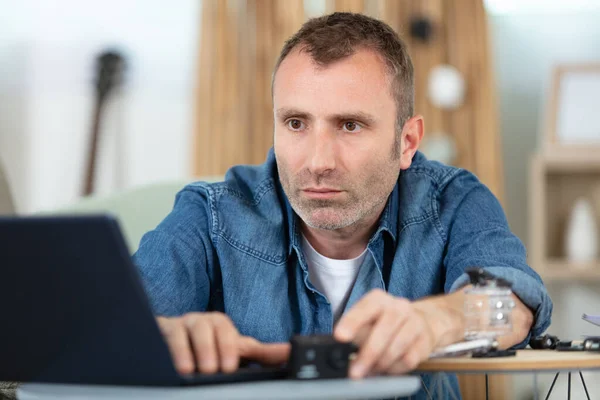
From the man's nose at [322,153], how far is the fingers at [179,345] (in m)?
0.54

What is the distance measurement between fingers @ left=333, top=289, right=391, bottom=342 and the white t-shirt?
25.7 inches

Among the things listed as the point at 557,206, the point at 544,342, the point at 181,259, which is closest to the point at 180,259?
the point at 181,259

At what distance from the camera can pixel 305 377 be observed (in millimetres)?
894

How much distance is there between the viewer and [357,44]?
5.05 feet

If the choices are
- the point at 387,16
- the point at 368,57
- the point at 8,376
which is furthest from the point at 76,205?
the point at 387,16

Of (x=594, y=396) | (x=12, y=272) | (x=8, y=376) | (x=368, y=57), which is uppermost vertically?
(x=368, y=57)

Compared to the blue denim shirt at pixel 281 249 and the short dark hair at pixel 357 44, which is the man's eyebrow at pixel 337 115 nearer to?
the short dark hair at pixel 357 44

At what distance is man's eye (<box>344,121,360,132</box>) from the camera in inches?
59.7

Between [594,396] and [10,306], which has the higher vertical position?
[10,306]

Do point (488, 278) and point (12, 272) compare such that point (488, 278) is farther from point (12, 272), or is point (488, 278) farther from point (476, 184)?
point (12, 272)

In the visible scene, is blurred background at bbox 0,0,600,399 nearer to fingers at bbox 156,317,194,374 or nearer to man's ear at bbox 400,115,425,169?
man's ear at bbox 400,115,425,169

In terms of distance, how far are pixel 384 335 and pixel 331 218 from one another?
0.60m

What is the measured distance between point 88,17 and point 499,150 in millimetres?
1851

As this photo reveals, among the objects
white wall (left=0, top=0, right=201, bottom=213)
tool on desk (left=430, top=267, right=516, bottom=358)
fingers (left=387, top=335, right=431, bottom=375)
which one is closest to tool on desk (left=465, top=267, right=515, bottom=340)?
tool on desk (left=430, top=267, right=516, bottom=358)
